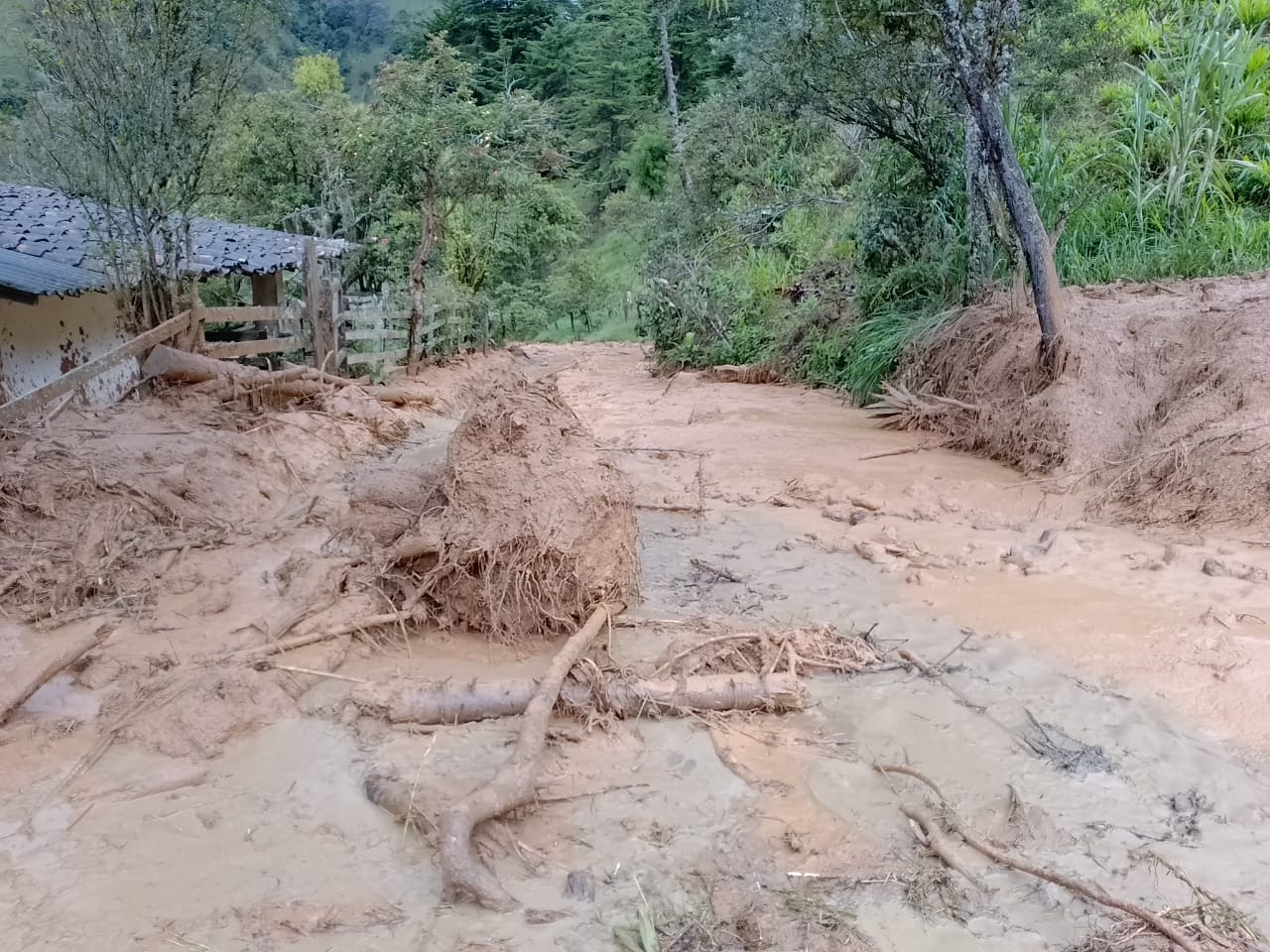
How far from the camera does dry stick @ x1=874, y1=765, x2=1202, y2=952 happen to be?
9.35 ft

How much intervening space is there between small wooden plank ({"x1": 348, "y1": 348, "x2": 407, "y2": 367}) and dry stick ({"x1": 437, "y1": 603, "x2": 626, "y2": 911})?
8906 millimetres

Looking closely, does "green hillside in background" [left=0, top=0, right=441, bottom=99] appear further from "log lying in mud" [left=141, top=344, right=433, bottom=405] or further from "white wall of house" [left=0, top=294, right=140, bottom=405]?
"log lying in mud" [left=141, top=344, right=433, bottom=405]

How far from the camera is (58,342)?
11.1m

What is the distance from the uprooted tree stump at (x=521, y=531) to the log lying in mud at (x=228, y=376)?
4.70 meters

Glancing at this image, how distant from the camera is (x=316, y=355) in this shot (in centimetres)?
1198

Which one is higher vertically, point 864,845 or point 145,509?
point 145,509

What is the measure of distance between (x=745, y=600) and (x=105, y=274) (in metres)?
7.85

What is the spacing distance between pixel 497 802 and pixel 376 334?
10375mm

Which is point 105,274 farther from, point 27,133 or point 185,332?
point 27,133

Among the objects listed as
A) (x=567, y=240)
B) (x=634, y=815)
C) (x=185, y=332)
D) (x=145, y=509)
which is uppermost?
(x=567, y=240)

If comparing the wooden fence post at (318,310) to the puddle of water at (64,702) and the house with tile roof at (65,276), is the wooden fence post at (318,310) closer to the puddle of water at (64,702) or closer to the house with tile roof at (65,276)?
the house with tile roof at (65,276)

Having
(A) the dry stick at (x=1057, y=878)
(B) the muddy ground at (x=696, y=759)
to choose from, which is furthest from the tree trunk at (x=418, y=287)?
(A) the dry stick at (x=1057, y=878)

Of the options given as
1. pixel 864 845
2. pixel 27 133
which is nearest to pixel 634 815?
pixel 864 845

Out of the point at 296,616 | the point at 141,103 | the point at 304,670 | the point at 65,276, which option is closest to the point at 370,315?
the point at 65,276
